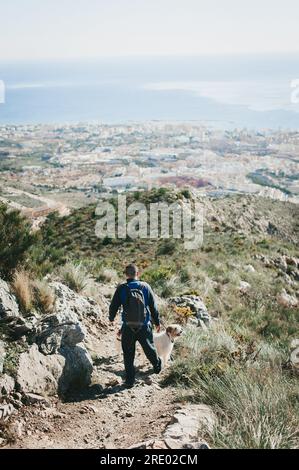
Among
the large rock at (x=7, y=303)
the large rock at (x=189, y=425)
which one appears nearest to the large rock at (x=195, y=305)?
the large rock at (x=7, y=303)

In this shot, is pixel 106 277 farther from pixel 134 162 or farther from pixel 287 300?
pixel 134 162

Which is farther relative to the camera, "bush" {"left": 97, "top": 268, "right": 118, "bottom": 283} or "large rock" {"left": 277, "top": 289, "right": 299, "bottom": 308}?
"large rock" {"left": 277, "top": 289, "right": 299, "bottom": 308}

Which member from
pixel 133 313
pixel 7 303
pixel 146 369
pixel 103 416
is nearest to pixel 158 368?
pixel 146 369

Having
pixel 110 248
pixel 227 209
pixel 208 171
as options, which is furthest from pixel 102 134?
pixel 110 248

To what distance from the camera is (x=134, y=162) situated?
10450 centimetres

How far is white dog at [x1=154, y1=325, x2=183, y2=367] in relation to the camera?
654 centimetres

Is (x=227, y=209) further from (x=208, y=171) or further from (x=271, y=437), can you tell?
(x=208, y=171)

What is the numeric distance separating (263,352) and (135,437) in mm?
3079

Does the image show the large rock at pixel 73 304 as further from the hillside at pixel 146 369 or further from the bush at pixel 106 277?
the bush at pixel 106 277

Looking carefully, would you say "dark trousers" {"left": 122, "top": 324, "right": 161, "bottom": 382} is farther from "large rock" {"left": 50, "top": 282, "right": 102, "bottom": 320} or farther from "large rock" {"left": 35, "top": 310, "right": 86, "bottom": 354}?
"large rock" {"left": 50, "top": 282, "right": 102, "bottom": 320}

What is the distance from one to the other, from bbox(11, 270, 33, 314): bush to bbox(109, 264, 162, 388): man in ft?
4.14

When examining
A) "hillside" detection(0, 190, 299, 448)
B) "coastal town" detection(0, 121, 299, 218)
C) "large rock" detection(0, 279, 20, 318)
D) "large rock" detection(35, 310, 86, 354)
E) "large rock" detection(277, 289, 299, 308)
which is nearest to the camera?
"hillside" detection(0, 190, 299, 448)

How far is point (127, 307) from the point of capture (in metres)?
5.89

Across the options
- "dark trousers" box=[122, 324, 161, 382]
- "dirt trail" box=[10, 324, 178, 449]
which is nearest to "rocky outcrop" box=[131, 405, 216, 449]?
"dirt trail" box=[10, 324, 178, 449]
